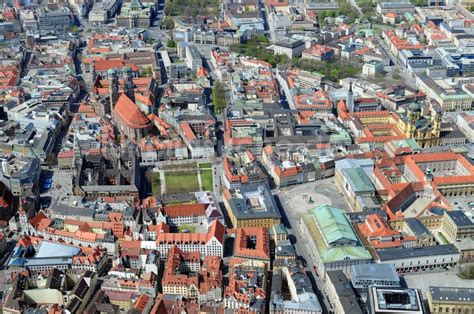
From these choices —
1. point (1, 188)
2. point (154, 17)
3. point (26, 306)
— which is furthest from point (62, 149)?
point (154, 17)

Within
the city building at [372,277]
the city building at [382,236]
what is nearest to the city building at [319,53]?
the city building at [382,236]

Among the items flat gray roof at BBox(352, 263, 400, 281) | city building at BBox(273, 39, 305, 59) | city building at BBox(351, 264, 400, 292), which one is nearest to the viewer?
city building at BBox(351, 264, 400, 292)

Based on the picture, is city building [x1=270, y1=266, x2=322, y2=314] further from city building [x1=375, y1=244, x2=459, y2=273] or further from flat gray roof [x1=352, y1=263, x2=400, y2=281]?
city building [x1=375, y1=244, x2=459, y2=273]

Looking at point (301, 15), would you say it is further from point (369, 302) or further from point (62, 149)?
point (369, 302)

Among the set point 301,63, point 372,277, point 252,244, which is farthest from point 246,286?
point 301,63

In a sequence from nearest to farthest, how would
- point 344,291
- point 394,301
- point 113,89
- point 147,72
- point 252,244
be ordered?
1. point 394,301
2. point 344,291
3. point 252,244
4. point 113,89
5. point 147,72

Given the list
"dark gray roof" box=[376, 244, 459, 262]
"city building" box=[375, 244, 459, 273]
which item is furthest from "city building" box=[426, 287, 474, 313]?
"dark gray roof" box=[376, 244, 459, 262]

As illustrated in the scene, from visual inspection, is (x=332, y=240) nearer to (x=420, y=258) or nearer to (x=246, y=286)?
(x=420, y=258)
